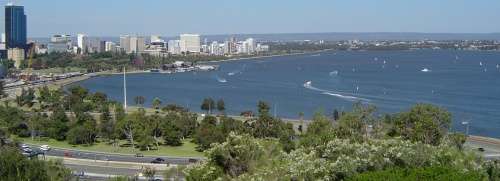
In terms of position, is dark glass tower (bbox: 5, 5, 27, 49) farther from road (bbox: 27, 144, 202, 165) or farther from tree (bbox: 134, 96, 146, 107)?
road (bbox: 27, 144, 202, 165)

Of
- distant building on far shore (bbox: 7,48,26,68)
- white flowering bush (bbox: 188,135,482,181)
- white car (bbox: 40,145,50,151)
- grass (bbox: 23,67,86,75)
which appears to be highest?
white flowering bush (bbox: 188,135,482,181)

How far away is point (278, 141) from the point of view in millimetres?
8930

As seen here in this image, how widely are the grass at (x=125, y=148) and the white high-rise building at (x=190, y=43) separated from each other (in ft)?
179

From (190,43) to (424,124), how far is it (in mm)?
63923

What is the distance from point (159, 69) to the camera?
44.8 meters

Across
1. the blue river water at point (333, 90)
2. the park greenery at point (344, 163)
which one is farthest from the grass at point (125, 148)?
the blue river water at point (333, 90)

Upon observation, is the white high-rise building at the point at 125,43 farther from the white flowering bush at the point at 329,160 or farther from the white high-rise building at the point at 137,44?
the white flowering bush at the point at 329,160

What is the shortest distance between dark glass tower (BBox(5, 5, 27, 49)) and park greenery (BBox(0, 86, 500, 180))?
1312 inches

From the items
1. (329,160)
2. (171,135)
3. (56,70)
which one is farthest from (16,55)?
(329,160)

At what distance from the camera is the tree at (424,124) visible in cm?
902

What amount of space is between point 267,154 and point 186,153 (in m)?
6.97

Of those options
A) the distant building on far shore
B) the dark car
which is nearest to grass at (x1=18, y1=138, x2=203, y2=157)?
the dark car

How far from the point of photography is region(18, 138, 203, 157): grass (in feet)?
40.5

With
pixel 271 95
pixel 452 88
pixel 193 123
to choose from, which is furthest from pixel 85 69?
pixel 193 123
